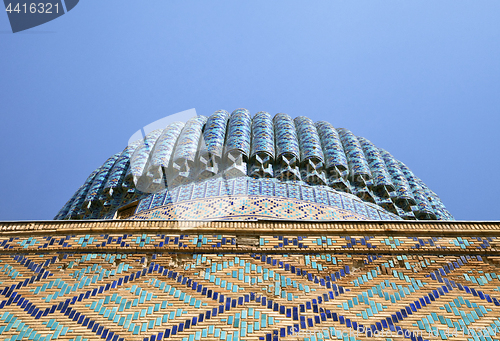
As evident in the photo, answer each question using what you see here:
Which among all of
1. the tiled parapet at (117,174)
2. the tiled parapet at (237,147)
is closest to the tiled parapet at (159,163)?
the tiled parapet at (117,174)

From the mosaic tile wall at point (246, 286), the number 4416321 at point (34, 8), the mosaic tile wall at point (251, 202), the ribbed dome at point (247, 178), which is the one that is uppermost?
the number 4416321 at point (34, 8)

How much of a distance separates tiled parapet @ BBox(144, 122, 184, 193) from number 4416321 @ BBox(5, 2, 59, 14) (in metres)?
3.00

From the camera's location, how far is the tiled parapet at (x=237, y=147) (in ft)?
24.2

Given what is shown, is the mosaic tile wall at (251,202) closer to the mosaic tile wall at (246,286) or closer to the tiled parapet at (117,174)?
the tiled parapet at (117,174)

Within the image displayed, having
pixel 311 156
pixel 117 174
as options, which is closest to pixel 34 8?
pixel 117 174

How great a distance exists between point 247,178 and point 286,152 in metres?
1.15

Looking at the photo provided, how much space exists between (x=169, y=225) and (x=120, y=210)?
15.5ft

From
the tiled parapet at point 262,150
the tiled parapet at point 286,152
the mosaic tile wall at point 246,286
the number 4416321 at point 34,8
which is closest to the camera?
the mosaic tile wall at point 246,286

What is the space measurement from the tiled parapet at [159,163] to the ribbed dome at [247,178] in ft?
0.06

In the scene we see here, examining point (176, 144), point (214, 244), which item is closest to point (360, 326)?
point (214, 244)

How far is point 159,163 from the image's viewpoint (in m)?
7.56

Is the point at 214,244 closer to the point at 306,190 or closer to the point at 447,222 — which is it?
the point at 447,222

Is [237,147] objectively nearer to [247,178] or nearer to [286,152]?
[247,178]

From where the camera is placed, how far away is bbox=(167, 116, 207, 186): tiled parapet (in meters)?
7.36
